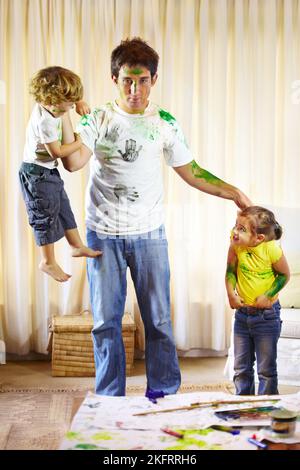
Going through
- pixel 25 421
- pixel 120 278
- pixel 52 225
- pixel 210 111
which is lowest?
pixel 25 421

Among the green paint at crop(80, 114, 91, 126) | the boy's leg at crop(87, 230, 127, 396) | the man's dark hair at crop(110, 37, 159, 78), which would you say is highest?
the man's dark hair at crop(110, 37, 159, 78)

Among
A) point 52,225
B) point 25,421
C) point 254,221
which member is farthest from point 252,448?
point 25,421

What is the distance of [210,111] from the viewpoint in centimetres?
482

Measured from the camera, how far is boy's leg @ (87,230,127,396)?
3.43 m

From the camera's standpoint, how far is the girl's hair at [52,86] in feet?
10.6

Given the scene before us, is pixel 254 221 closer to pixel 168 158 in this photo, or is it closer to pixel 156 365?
pixel 168 158

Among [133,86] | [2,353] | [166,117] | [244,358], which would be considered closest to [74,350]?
[2,353]

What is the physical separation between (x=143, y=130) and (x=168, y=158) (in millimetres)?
213

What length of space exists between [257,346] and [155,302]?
458mm

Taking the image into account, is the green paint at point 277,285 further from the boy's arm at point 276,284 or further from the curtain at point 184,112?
the curtain at point 184,112

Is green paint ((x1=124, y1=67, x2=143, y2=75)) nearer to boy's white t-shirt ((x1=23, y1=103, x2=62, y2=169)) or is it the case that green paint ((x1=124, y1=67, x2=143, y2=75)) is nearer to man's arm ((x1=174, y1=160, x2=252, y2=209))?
boy's white t-shirt ((x1=23, y1=103, x2=62, y2=169))

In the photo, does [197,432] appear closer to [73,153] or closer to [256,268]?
[256,268]

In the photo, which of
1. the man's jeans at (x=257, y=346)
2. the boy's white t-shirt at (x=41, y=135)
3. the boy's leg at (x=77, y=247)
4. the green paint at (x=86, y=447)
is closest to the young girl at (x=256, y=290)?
the man's jeans at (x=257, y=346)

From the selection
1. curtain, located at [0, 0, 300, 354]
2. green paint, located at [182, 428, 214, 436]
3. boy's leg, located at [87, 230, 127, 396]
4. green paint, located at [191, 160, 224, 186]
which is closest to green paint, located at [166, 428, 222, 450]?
green paint, located at [182, 428, 214, 436]
